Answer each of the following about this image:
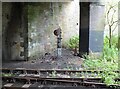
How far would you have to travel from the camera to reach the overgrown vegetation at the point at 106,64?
23.6 ft

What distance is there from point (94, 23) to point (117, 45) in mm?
2646

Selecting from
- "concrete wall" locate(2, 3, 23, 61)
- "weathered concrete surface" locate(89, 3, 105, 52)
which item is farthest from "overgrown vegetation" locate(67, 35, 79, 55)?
"concrete wall" locate(2, 3, 23, 61)

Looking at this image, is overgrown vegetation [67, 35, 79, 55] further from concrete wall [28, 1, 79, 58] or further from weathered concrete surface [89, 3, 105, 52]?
weathered concrete surface [89, 3, 105, 52]

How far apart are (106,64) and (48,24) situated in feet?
15.1

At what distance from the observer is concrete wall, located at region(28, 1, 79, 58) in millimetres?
11086

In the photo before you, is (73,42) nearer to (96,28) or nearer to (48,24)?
(48,24)

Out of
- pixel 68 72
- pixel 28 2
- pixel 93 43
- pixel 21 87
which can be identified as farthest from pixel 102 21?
pixel 21 87

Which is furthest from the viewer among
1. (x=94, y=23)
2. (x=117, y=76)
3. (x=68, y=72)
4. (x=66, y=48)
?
(x=66, y=48)

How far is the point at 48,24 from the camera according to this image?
12.8 metres

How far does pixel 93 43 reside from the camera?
11.6 meters

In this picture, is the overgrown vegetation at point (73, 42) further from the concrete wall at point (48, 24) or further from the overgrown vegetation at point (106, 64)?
the overgrown vegetation at point (106, 64)

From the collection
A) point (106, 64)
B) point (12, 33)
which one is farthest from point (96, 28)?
point (12, 33)

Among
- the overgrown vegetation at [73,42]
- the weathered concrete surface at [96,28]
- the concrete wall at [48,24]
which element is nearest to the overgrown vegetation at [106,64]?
the weathered concrete surface at [96,28]

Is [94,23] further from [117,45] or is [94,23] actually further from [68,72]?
[68,72]
